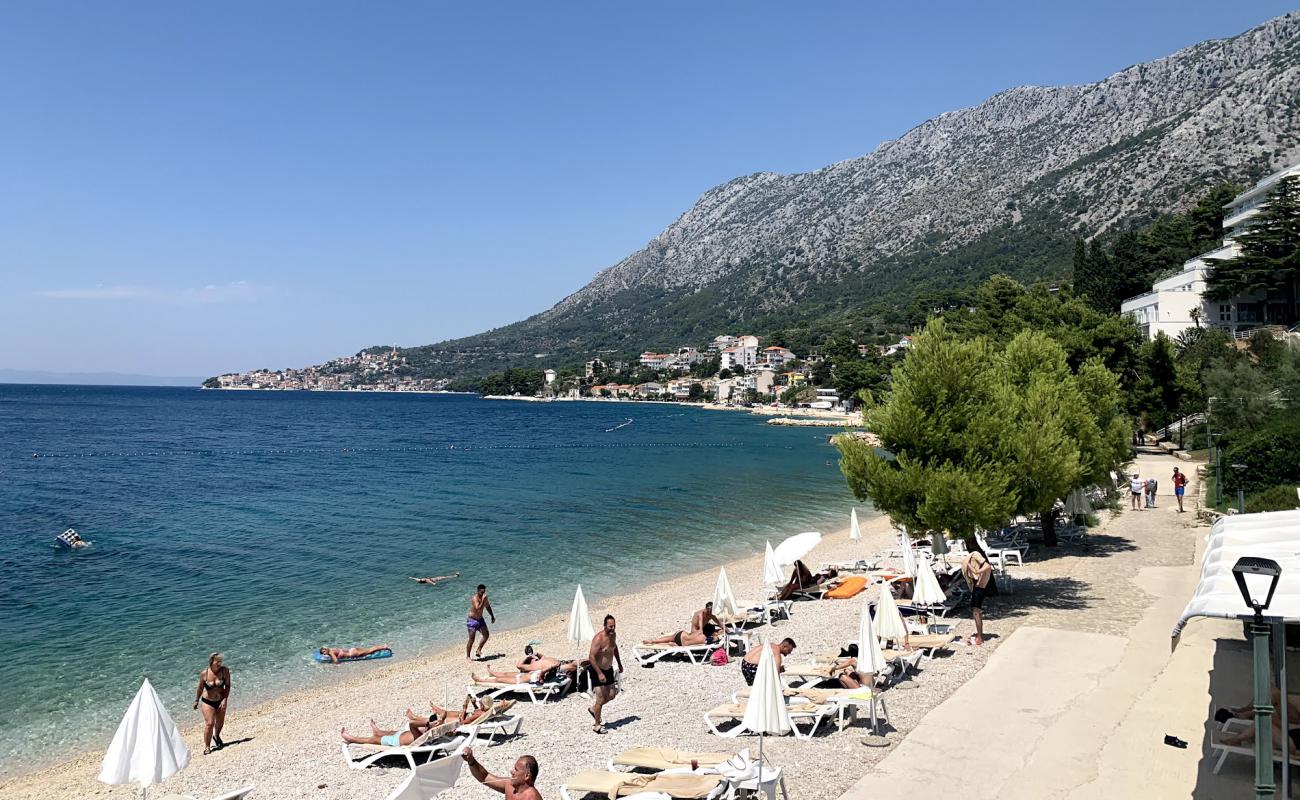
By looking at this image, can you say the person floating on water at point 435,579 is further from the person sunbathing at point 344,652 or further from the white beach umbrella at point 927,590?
the white beach umbrella at point 927,590

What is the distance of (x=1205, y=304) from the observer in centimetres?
5184

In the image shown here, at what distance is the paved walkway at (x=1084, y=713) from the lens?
8219 millimetres

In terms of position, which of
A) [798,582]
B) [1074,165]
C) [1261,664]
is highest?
[1074,165]

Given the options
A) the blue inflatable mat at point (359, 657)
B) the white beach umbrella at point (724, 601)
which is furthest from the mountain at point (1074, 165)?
the blue inflatable mat at point (359, 657)

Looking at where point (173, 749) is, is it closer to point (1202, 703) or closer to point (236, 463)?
point (1202, 703)

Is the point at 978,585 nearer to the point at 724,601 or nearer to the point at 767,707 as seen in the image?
the point at 724,601

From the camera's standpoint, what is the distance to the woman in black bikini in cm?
1188

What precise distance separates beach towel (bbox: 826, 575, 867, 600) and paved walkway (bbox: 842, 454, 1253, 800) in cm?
395

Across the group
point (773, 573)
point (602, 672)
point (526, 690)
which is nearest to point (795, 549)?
point (773, 573)

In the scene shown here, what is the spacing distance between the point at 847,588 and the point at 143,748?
618 inches

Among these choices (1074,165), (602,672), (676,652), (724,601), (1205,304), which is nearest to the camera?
(602,672)

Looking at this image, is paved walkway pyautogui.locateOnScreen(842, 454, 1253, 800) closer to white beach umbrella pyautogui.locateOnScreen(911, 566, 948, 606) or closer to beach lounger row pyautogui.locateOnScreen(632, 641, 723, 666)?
white beach umbrella pyautogui.locateOnScreen(911, 566, 948, 606)

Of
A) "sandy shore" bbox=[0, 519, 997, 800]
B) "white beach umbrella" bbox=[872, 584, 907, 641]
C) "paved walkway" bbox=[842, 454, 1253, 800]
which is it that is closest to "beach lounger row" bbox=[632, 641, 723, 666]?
"sandy shore" bbox=[0, 519, 997, 800]

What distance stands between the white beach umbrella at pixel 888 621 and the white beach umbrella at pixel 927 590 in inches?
90.5
